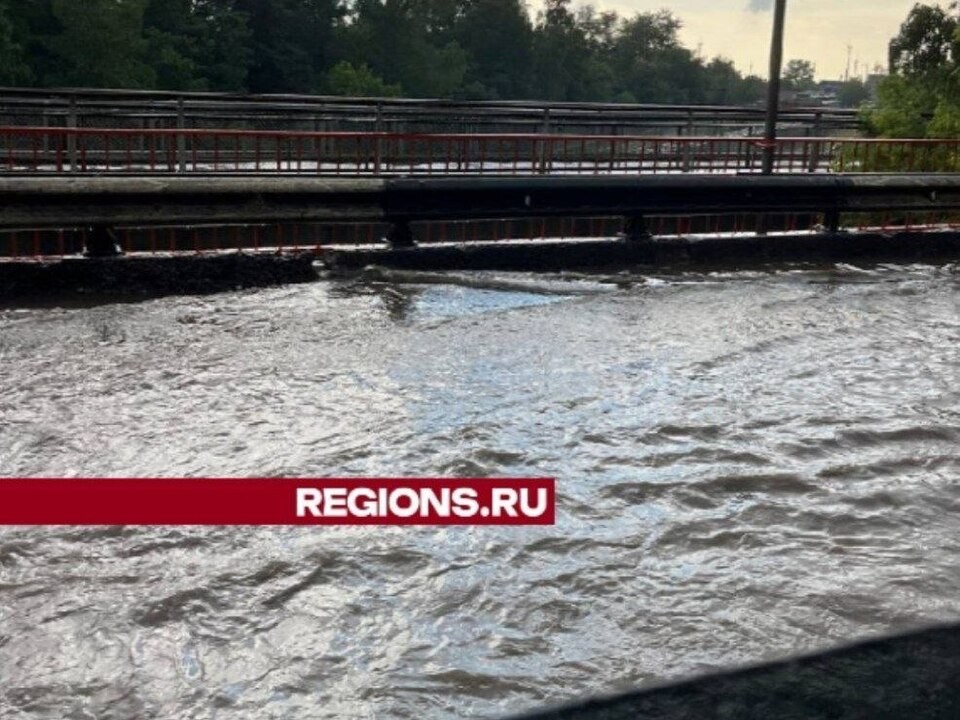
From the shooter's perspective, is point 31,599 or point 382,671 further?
point 31,599

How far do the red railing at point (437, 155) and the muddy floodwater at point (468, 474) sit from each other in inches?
437

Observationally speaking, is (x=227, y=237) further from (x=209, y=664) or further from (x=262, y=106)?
(x=262, y=106)

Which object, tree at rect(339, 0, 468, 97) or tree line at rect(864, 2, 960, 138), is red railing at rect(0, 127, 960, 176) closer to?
tree line at rect(864, 2, 960, 138)

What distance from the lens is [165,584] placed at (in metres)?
4.88

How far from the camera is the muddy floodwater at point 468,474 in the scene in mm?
4348

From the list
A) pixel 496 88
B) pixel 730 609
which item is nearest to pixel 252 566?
pixel 730 609

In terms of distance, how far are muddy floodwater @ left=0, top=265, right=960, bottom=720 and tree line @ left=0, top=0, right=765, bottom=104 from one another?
2216 inches

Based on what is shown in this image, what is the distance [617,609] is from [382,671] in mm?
1025

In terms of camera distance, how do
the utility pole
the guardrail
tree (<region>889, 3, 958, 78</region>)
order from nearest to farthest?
the utility pole, the guardrail, tree (<region>889, 3, 958, 78</region>)

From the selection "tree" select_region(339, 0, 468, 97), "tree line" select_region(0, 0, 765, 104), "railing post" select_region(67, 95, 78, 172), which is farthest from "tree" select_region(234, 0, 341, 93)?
"railing post" select_region(67, 95, 78, 172)

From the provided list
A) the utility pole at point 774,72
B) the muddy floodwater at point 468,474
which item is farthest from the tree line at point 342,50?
the muddy floodwater at point 468,474

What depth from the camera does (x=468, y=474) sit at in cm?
625

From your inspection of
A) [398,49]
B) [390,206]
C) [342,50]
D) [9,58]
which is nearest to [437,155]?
[390,206]

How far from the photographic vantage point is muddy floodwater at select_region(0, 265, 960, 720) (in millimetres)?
4348
